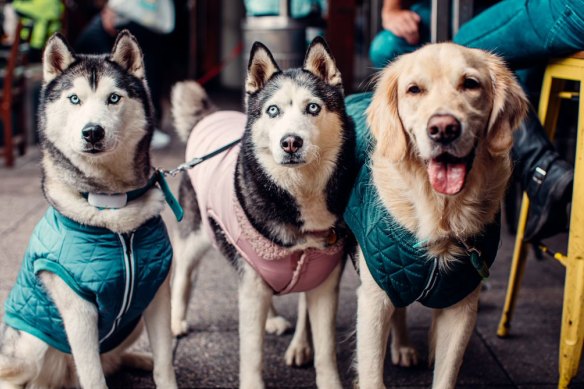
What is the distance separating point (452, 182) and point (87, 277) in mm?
1358

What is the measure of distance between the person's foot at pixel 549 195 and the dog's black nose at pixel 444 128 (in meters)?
0.99

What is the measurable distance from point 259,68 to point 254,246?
74 cm

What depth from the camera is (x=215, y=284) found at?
4.25m

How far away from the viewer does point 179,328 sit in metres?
3.50

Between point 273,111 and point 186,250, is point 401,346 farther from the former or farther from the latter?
point 273,111

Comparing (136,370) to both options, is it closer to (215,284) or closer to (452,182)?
(215,284)

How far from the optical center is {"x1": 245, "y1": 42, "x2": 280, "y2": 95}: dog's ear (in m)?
2.70

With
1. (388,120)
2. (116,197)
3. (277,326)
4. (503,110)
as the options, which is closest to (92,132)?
(116,197)

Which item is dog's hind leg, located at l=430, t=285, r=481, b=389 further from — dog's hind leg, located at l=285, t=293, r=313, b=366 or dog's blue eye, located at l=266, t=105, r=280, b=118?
dog's blue eye, located at l=266, t=105, r=280, b=118

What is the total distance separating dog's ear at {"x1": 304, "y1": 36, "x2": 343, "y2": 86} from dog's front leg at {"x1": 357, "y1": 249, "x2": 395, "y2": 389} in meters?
0.77

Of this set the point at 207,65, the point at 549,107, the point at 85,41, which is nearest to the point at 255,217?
the point at 549,107

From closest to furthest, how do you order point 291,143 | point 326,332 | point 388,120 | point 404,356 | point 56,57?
point 388,120 < point 291,143 < point 56,57 < point 326,332 < point 404,356

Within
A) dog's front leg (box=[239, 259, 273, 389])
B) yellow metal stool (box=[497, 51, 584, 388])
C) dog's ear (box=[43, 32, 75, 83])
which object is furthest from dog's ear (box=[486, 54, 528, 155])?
dog's ear (box=[43, 32, 75, 83])

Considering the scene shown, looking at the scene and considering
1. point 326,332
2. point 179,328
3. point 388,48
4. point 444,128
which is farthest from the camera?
point 388,48
